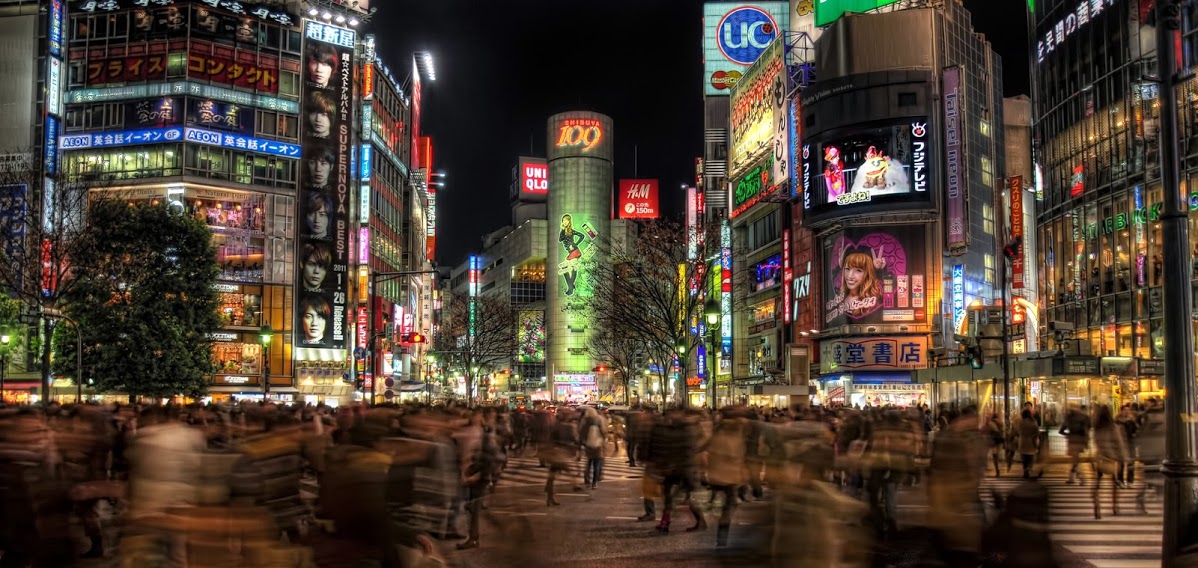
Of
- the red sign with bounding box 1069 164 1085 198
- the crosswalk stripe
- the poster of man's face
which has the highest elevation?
the poster of man's face

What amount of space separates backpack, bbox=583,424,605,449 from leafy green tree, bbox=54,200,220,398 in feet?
112

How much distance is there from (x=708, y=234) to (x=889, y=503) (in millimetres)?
34652

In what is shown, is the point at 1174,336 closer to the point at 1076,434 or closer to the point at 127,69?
the point at 1076,434

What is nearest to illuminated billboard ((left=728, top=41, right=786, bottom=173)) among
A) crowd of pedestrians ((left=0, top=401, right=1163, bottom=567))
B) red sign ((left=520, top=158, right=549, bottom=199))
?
crowd of pedestrians ((left=0, top=401, right=1163, bottom=567))

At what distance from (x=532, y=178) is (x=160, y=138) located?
111044mm

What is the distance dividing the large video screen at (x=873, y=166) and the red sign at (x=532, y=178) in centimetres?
11377

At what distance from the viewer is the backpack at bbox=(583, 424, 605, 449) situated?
21.2m

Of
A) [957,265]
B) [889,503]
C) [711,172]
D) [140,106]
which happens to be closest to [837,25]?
[957,265]

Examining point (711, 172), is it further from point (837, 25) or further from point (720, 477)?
point (720, 477)

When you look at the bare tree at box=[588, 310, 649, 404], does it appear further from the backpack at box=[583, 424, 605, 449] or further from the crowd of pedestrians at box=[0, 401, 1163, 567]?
the crowd of pedestrians at box=[0, 401, 1163, 567]

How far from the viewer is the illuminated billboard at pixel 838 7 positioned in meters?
67.9

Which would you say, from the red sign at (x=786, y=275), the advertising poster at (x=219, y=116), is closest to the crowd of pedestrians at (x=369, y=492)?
the advertising poster at (x=219, y=116)

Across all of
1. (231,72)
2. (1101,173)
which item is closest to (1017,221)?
(1101,173)

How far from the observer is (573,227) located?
150 meters
